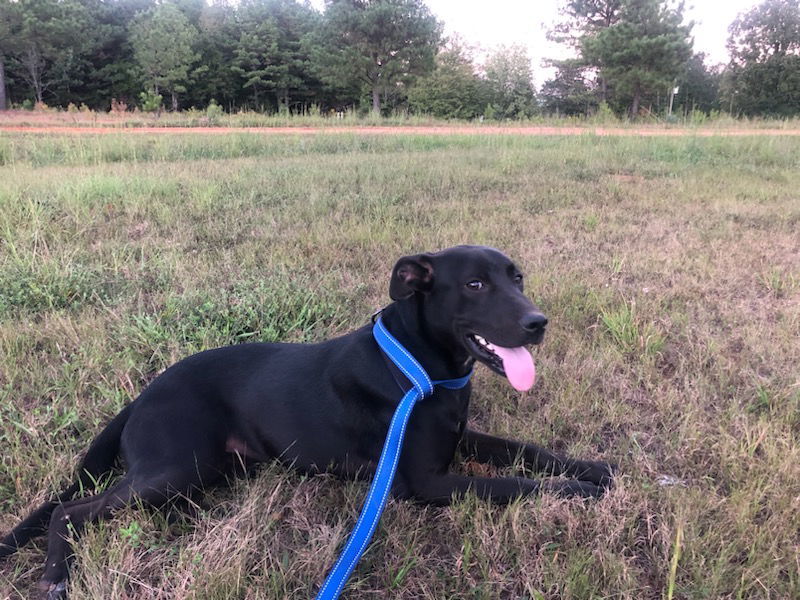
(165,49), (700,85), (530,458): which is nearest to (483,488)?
(530,458)

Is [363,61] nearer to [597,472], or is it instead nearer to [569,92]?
[569,92]

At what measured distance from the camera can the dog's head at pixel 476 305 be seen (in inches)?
77.4

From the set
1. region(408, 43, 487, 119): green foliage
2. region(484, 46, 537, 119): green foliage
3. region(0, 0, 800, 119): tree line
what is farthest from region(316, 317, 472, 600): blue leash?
region(484, 46, 537, 119): green foliage

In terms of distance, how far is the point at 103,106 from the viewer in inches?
1590

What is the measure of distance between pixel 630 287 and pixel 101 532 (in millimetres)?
3556

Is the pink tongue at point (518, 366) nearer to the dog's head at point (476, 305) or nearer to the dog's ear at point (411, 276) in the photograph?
the dog's head at point (476, 305)

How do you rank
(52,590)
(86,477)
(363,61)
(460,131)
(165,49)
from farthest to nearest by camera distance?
(165,49) < (363,61) < (460,131) < (86,477) < (52,590)

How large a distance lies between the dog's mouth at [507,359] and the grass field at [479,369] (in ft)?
1.47

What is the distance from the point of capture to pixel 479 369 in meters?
2.93

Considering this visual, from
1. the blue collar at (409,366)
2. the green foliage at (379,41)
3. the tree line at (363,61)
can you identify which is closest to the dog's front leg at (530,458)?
the blue collar at (409,366)

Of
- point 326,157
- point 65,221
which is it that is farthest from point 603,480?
point 326,157

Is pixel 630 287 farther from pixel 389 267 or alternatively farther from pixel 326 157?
pixel 326 157

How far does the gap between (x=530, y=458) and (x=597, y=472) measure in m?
0.27

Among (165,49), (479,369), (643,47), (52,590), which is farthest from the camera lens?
(165,49)
